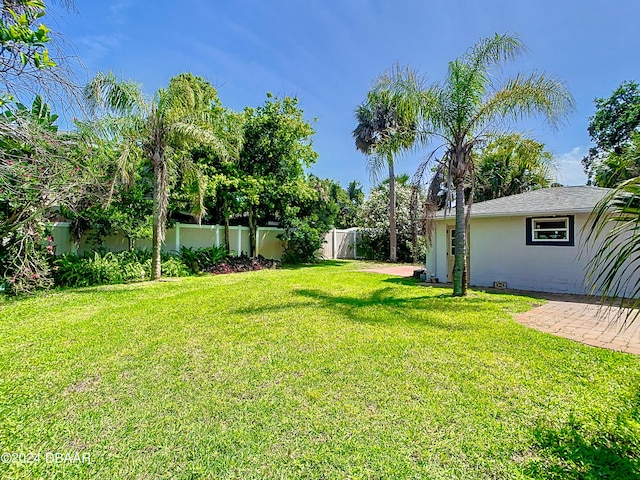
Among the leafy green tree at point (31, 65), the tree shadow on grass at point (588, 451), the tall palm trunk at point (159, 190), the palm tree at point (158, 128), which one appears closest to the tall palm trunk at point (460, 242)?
the tree shadow on grass at point (588, 451)

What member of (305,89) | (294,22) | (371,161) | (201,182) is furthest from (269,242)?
(294,22)

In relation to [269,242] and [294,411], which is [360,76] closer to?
[269,242]

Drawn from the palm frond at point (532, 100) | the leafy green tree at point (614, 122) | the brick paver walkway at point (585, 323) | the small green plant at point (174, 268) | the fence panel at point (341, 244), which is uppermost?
the leafy green tree at point (614, 122)

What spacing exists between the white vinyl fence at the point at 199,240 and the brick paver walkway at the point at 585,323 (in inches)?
494

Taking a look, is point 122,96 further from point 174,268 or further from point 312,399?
point 312,399

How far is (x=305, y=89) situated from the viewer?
15695 millimetres

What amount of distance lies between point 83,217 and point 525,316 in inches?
515

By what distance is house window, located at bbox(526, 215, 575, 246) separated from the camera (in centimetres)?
927

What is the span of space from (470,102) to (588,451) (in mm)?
7788

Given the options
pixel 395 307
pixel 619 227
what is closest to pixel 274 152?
pixel 395 307

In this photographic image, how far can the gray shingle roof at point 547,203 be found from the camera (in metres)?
9.01

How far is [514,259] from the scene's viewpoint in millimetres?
10273

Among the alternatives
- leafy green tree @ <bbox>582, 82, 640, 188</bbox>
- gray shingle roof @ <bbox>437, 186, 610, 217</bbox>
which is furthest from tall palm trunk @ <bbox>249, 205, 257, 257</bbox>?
leafy green tree @ <bbox>582, 82, 640, 188</bbox>

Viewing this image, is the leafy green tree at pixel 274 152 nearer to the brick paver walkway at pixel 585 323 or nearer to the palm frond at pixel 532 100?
the palm frond at pixel 532 100
